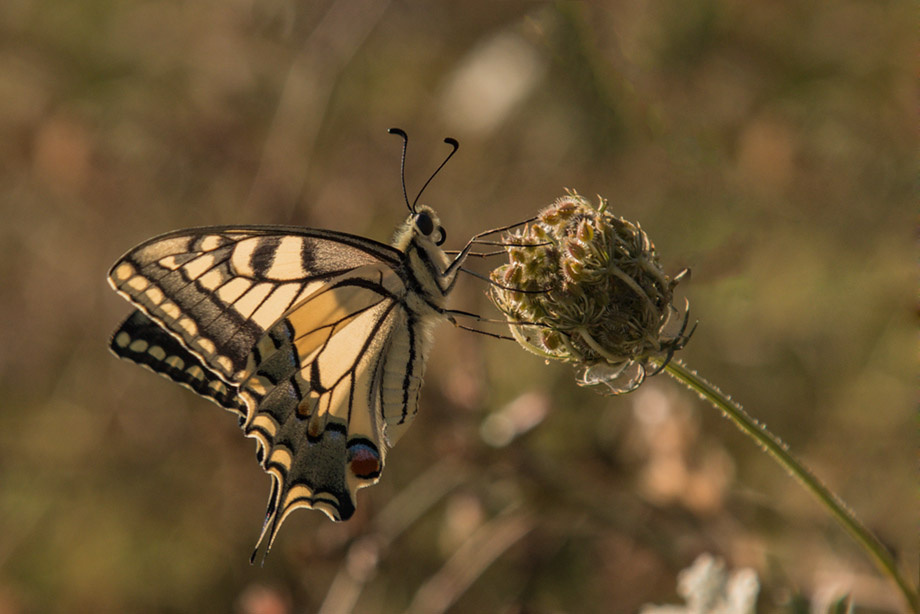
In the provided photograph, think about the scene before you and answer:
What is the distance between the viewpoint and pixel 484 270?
5457mm

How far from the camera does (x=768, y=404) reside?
4691 millimetres

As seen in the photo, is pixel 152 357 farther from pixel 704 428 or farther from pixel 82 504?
pixel 704 428

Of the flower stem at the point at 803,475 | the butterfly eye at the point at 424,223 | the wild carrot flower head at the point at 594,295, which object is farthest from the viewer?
the butterfly eye at the point at 424,223

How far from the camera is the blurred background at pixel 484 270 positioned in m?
3.99

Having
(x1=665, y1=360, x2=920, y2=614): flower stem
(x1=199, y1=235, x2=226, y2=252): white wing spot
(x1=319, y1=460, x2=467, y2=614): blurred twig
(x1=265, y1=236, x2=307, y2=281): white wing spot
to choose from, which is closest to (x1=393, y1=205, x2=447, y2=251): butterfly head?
(x1=265, y1=236, x2=307, y2=281): white wing spot

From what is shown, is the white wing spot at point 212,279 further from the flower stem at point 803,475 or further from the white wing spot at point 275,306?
the flower stem at point 803,475

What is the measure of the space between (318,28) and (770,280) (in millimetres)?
3339

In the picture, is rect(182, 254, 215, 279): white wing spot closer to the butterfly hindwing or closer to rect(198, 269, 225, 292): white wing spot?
rect(198, 269, 225, 292): white wing spot

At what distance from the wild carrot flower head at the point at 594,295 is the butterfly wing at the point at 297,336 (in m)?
0.85

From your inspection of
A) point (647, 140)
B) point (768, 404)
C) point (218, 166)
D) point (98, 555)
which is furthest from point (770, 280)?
point (98, 555)

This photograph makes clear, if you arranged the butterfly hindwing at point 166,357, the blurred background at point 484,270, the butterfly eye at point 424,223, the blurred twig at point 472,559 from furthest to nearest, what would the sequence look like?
the blurred background at point 484,270, the blurred twig at point 472,559, the butterfly hindwing at point 166,357, the butterfly eye at point 424,223

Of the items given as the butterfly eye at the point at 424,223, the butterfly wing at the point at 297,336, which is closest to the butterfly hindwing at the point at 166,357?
the butterfly wing at the point at 297,336

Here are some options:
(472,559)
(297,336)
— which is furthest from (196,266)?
(472,559)

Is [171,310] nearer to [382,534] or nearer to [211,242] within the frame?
[211,242]
